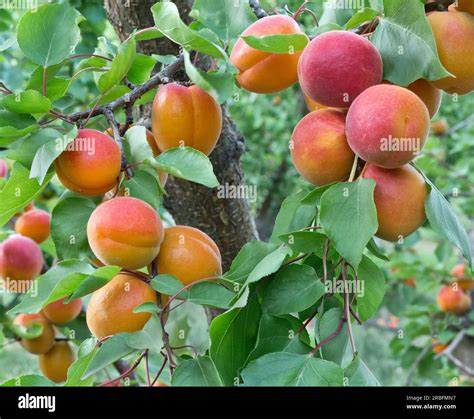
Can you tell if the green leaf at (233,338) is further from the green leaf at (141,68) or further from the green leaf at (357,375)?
the green leaf at (141,68)

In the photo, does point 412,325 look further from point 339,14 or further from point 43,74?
point 43,74

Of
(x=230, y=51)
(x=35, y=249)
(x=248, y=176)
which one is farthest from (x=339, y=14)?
(x=248, y=176)

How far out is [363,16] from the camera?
52cm

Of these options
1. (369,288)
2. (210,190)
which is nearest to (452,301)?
(210,190)

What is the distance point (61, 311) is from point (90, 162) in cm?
54

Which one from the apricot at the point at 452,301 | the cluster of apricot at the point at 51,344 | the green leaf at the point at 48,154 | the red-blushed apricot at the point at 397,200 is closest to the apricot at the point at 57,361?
the cluster of apricot at the point at 51,344

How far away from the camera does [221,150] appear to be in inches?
33.5

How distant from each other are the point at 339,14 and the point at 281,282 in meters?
0.31

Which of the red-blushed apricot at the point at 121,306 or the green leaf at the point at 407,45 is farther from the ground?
the green leaf at the point at 407,45

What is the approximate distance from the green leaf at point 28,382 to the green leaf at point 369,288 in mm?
266

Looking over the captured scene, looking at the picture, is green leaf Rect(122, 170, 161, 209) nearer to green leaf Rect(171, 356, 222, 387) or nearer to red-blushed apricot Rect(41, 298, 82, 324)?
green leaf Rect(171, 356, 222, 387)

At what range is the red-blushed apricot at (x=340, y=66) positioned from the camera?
0.49 meters

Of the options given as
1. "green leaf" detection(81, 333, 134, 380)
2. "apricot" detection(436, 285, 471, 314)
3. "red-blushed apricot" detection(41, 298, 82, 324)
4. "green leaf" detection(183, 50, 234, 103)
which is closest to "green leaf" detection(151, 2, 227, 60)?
"green leaf" detection(183, 50, 234, 103)

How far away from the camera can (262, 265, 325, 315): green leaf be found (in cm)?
50
